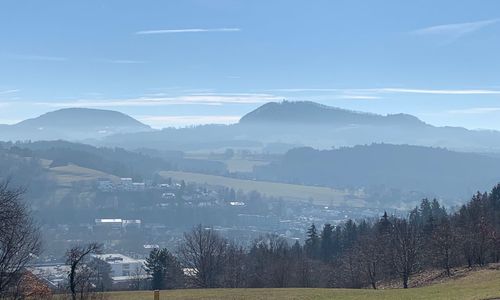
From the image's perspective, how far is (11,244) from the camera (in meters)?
24.4

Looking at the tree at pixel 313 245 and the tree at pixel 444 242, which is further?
the tree at pixel 313 245

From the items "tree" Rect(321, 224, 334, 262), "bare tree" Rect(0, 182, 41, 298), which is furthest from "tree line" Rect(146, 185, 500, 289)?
"bare tree" Rect(0, 182, 41, 298)

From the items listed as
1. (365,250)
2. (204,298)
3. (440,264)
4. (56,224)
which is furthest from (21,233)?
(56,224)

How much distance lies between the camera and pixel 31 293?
2331cm

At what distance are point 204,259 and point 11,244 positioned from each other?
32.4 meters

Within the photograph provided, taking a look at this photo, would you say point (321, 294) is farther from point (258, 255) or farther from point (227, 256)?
point (258, 255)

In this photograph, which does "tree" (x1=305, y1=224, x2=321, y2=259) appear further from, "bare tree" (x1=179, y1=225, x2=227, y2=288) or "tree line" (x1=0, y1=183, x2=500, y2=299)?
"bare tree" (x1=179, y1=225, x2=227, y2=288)

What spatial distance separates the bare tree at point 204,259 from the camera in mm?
55281

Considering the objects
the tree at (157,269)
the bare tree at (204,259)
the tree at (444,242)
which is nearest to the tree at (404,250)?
the tree at (444,242)

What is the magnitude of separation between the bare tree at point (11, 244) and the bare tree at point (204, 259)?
96.3 feet

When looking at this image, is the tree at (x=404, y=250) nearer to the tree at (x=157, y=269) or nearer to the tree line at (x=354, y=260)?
the tree line at (x=354, y=260)

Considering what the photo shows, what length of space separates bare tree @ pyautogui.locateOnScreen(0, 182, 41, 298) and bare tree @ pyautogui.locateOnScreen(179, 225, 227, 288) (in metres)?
29.3

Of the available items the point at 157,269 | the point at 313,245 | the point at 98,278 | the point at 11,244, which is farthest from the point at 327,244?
the point at 11,244

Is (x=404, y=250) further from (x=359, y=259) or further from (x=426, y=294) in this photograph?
(x=426, y=294)
